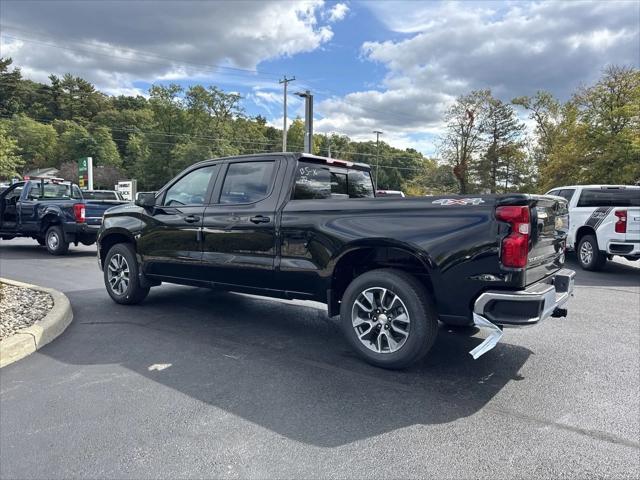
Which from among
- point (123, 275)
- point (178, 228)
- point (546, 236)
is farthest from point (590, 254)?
point (123, 275)

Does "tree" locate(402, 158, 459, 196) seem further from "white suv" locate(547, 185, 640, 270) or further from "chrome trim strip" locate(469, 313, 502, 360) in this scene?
"chrome trim strip" locate(469, 313, 502, 360)

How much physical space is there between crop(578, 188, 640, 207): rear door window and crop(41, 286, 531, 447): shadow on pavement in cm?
728

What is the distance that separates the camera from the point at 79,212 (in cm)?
1138

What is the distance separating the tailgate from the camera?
Result: 142 inches

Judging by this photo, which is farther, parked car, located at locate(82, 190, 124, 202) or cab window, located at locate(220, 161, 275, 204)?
parked car, located at locate(82, 190, 124, 202)

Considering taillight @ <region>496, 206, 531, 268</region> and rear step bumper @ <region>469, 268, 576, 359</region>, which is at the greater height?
taillight @ <region>496, 206, 531, 268</region>

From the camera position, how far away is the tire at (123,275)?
6110 mm

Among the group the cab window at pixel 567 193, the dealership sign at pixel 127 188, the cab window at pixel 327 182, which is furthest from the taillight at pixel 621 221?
the dealership sign at pixel 127 188

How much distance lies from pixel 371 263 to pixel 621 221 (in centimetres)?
745

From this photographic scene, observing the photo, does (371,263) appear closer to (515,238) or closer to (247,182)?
(515,238)

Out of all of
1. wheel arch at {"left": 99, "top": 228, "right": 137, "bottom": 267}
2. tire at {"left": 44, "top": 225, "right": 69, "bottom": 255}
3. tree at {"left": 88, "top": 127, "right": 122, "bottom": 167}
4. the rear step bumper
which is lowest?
tire at {"left": 44, "top": 225, "right": 69, "bottom": 255}

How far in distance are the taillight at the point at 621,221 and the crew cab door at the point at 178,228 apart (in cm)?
817

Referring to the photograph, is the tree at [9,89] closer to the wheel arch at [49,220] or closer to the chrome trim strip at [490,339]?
the wheel arch at [49,220]

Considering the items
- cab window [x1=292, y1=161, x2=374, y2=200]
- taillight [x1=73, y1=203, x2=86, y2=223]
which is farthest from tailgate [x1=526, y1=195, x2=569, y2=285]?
taillight [x1=73, y1=203, x2=86, y2=223]
